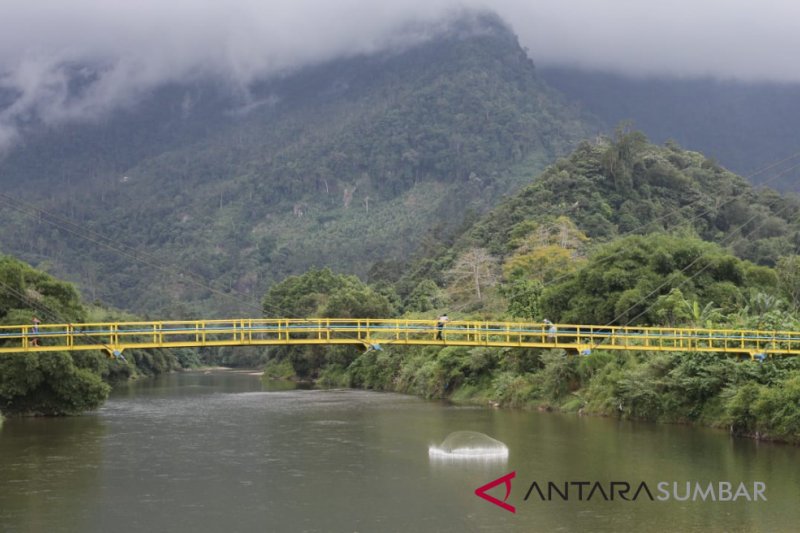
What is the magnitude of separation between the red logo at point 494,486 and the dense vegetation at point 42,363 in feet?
106

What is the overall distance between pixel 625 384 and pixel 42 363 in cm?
3376

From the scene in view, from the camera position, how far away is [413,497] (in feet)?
125

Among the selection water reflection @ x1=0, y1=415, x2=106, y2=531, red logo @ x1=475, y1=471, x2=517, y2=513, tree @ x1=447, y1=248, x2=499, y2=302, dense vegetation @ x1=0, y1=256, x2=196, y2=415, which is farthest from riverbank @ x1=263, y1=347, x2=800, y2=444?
water reflection @ x1=0, y1=415, x2=106, y2=531

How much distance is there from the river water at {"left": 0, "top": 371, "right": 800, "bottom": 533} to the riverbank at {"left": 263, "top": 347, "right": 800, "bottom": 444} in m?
1.46

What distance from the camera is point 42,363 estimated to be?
204 feet

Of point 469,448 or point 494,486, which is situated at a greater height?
point 469,448

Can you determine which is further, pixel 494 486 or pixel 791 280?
A: pixel 791 280

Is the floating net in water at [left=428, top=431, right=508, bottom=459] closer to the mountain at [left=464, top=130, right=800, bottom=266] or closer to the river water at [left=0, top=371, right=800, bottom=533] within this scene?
the river water at [left=0, top=371, right=800, bottom=533]

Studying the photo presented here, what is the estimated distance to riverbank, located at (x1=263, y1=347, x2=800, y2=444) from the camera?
48312mm

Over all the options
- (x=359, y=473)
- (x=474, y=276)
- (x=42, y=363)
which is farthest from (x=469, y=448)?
(x=474, y=276)

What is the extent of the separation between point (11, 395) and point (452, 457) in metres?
30.4

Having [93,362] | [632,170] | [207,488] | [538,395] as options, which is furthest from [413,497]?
[632,170]

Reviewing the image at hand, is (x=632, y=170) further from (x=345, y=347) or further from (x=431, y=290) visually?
(x=345, y=347)

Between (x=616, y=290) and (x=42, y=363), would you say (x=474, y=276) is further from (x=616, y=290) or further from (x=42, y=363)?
(x=42, y=363)
